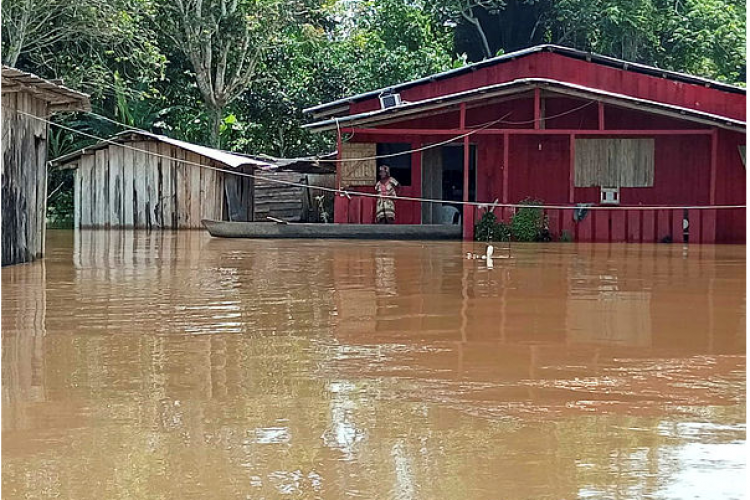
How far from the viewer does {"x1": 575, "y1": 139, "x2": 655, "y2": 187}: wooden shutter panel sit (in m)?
20.3

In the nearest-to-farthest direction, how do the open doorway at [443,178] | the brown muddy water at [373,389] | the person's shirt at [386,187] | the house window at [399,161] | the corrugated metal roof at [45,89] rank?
1. the brown muddy water at [373,389]
2. the corrugated metal roof at [45,89]
3. the person's shirt at [386,187]
4. the house window at [399,161]
5. the open doorway at [443,178]

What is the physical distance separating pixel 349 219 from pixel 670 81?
7087 millimetres

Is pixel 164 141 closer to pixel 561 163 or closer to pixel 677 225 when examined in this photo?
pixel 561 163

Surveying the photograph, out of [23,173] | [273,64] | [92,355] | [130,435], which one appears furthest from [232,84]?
[130,435]

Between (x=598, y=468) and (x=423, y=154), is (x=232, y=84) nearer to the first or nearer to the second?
(x=423, y=154)

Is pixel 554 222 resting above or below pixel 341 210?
below

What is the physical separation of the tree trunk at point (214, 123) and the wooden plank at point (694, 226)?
1534 centimetres

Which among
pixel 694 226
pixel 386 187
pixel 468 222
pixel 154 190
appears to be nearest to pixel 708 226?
pixel 694 226

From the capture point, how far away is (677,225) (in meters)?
18.9

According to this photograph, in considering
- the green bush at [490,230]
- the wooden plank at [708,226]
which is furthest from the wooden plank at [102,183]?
the wooden plank at [708,226]

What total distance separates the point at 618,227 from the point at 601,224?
31 cm

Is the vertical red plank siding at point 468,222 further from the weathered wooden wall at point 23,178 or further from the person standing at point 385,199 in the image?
the weathered wooden wall at point 23,178

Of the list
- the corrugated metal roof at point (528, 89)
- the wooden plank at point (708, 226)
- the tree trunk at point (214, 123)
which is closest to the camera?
the corrugated metal roof at point (528, 89)

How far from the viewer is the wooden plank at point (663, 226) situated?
18875mm
